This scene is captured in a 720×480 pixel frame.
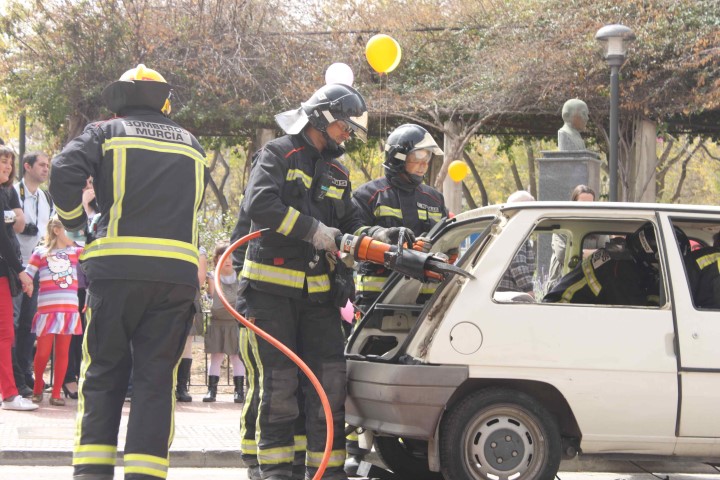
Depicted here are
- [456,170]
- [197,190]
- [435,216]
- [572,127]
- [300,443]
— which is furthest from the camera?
[456,170]

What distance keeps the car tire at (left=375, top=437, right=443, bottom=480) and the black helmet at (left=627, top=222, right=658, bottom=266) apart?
→ 171 centimetres

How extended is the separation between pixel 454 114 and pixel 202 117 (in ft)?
15.6

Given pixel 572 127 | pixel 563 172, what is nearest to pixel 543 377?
pixel 563 172

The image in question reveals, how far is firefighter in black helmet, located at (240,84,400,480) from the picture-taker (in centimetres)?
581

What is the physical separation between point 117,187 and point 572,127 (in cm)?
810

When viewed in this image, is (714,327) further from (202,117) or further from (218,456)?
(202,117)

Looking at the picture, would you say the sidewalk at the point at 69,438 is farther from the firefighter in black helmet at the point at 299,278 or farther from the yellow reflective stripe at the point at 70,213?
the yellow reflective stripe at the point at 70,213

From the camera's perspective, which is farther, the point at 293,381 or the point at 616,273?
the point at 616,273

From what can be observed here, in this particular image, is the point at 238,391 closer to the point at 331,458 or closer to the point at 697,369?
the point at 331,458

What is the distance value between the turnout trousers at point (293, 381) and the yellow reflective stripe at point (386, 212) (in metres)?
1.12

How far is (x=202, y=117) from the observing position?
18781mm

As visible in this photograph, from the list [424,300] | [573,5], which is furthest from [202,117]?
[424,300]

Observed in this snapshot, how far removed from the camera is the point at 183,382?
10.3 m

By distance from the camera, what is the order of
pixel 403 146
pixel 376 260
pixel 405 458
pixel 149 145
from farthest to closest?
pixel 403 146 → pixel 405 458 → pixel 376 260 → pixel 149 145
